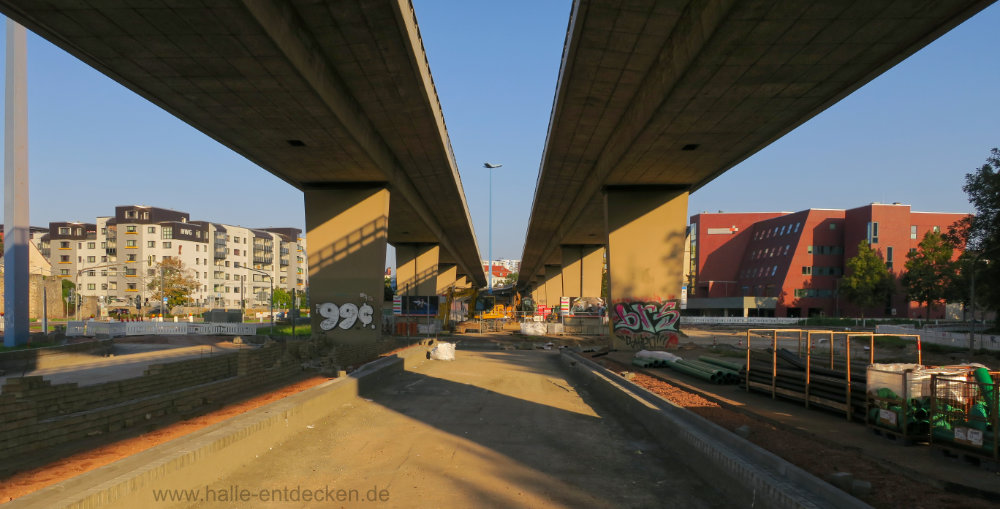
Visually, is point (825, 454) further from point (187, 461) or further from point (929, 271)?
point (929, 271)

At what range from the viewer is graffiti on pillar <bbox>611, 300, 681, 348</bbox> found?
35188mm

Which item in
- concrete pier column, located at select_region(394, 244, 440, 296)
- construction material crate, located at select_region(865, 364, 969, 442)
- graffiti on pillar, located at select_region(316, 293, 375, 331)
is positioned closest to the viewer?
construction material crate, located at select_region(865, 364, 969, 442)

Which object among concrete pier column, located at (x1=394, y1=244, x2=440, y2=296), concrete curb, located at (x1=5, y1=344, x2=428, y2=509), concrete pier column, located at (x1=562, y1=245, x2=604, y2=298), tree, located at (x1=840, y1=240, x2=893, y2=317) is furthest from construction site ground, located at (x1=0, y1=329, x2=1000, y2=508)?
tree, located at (x1=840, y1=240, x2=893, y2=317)

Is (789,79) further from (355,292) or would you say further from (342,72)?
(355,292)

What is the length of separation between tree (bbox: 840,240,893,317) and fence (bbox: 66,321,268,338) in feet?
253

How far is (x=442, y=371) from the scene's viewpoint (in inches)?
1005

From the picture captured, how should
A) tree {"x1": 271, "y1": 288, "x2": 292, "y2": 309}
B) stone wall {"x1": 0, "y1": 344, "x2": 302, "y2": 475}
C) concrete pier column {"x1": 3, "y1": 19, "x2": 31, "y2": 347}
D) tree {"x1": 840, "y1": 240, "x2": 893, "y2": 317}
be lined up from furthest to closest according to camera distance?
tree {"x1": 271, "y1": 288, "x2": 292, "y2": 309}
tree {"x1": 840, "y1": 240, "x2": 893, "y2": 317}
concrete pier column {"x1": 3, "y1": 19, "x2": 31, "y2": 347}
stone wall {"x1": 0, "y1": 344, "x2": 302, "y2": 475}

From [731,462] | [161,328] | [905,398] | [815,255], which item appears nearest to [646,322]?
[905,398]

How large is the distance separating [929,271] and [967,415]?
246 ft

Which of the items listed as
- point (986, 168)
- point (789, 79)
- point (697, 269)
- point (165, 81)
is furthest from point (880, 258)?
point (165, 81)

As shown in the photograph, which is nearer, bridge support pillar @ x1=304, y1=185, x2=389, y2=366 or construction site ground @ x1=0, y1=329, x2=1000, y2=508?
construction site ground @ x1=0, y1=329, x2=1000, y2=508

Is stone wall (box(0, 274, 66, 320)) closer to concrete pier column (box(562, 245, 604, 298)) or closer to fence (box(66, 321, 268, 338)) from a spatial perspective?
fence (box(66, 321, 268, 338))

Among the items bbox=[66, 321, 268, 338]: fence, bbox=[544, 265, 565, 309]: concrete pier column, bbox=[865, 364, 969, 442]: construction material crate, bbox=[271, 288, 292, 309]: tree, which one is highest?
bbox=[865, 364, 969, 442]: construction material crate

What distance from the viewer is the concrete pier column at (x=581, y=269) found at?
71625mm
